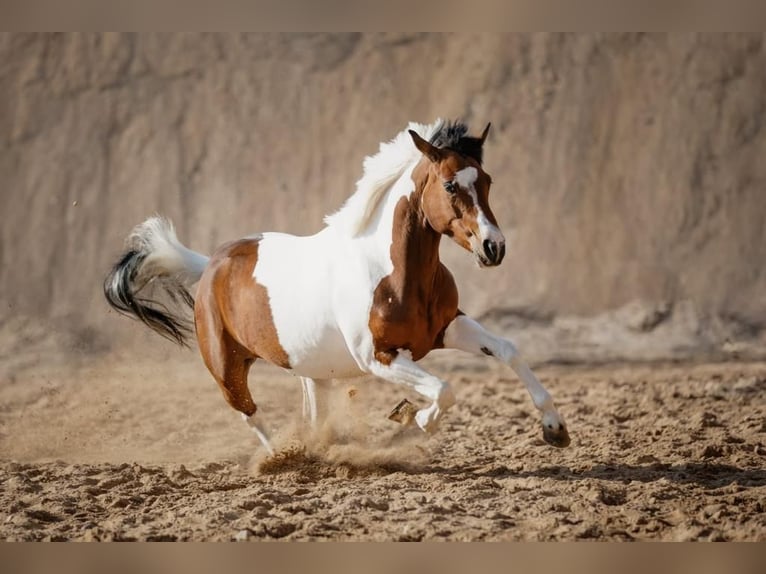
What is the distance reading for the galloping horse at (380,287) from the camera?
Answer: 4.60m

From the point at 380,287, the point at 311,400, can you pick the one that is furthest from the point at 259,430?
the point at 380,287

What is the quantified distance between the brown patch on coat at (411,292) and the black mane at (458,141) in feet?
0.49

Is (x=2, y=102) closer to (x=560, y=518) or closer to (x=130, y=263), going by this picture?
(x=130, y=263)

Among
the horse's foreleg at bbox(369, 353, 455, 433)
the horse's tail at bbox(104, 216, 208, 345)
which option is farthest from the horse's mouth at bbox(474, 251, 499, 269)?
the horse's tail at bbox(104, 216, 208, 345)

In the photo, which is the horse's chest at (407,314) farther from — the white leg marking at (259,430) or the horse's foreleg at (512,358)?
the white leg marking at (259,430)

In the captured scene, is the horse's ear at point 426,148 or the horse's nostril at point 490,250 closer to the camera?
the horse's nostril at point 490,250

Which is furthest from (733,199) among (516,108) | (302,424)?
(302,424)

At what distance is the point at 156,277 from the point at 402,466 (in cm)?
219

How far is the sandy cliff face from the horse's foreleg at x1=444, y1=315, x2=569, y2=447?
544 centimetres

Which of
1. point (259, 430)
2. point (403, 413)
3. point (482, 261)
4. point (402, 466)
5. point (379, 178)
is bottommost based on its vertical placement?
point (402, 466)

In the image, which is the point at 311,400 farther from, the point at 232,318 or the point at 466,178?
the point at 466,178

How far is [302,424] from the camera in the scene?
589cm

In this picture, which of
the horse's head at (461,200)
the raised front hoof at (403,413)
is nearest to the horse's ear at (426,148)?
the horse's head at (461,200)

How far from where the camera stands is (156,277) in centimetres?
632
